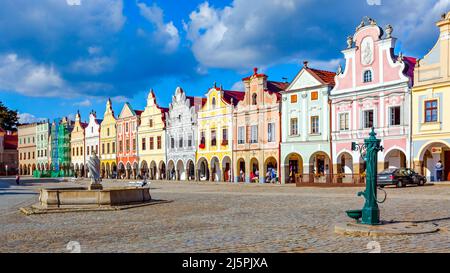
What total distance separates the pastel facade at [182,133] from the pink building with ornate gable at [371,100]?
62.6ft

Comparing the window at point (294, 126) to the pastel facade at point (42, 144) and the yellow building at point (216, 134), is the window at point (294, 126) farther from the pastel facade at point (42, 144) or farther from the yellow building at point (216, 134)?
the pastel facade at point (42, 144)

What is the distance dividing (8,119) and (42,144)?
20.0m

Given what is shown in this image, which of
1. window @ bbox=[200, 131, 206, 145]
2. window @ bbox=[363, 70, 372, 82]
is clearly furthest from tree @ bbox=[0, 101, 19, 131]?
window @ bbox=[363, 70, 372, 82]

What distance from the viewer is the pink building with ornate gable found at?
1377 inches

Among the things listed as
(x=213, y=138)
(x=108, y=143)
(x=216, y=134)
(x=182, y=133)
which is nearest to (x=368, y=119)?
(x=216, y=134)

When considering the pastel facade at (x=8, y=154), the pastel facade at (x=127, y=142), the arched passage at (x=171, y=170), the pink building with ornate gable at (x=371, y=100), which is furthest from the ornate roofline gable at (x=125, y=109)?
the pastel facade at (x=8, y=154)

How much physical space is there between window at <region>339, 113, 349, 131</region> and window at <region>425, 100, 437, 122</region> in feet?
21.1

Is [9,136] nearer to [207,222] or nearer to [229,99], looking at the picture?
[229,99]

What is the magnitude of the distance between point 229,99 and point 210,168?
23.2 ft

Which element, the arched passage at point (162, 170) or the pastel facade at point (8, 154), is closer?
the arched passage at point (162, 170)

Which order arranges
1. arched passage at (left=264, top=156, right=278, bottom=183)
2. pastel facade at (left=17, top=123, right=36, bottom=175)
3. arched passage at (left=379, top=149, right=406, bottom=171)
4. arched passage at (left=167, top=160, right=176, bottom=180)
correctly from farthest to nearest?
1. pastel facade at (left=17, top=123, right=36, bottom=175)
2. arched passage at (left=167, top=160, right=176, bottom=180)
3. arched passage at (left=264, top=156, right=278, bottom=183)
4. arched passage at (left=379, top=149, right=406, bottom=171)

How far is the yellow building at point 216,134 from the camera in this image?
1965 inches

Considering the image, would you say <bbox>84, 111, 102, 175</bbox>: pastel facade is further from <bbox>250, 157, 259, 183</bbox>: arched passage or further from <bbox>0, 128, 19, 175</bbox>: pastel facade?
<bbox>250, 157, 259, 183</bbox>: arched passage
